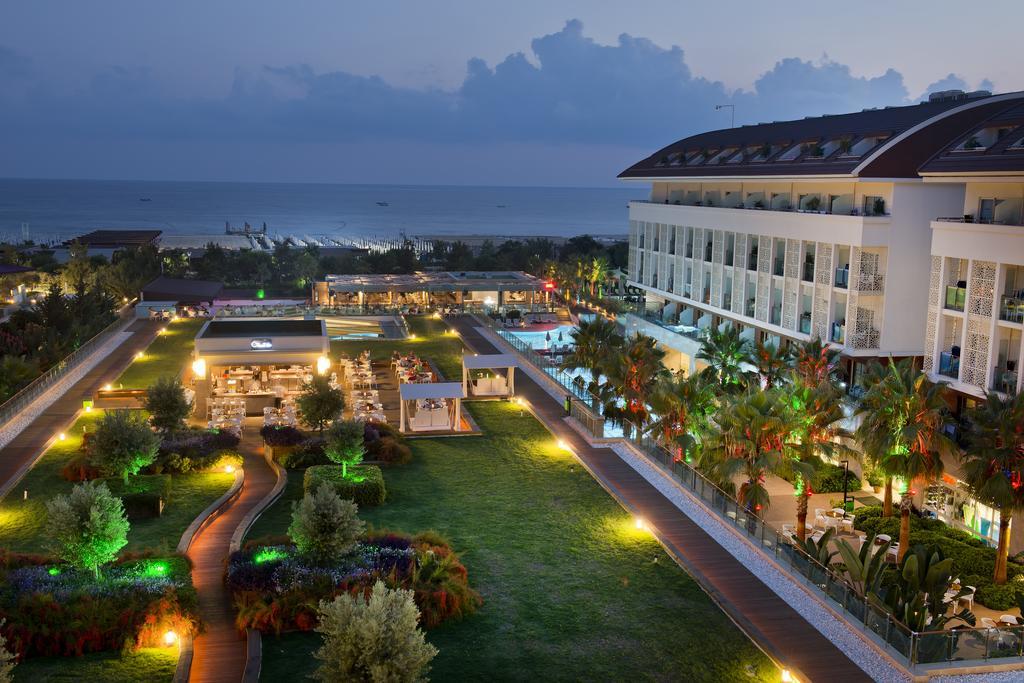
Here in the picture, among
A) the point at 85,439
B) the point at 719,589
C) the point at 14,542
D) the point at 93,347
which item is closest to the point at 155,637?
the point at 14,542

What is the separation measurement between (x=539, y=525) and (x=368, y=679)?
11111 mm

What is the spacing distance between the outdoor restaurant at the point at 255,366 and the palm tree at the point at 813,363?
19.4 meters

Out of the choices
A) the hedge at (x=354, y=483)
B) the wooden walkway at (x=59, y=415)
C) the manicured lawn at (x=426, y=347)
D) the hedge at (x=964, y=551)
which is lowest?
the manicured lawn at (x=426, y=347)

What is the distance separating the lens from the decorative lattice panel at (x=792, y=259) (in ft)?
132

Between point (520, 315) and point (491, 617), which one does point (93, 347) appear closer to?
point (520, 315)

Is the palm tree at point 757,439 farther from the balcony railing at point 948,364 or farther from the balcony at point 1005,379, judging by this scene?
the balcony railing at point 948,364

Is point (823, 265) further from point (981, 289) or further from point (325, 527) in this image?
point (325, 527)

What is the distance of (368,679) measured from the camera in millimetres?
14172

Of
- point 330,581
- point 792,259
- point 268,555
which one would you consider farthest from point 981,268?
point 268,555

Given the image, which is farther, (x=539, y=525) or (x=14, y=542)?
(x=539, y=525)

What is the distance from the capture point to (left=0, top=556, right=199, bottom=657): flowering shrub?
17594mm

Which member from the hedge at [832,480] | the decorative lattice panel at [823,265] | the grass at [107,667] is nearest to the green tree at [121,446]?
the grass at [107,667]

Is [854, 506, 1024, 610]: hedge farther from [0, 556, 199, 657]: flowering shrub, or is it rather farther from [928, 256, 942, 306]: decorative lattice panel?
[0, 556, 199, 657]: flowering shrub

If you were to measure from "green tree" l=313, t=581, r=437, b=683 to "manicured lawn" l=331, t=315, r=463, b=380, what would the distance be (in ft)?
107
